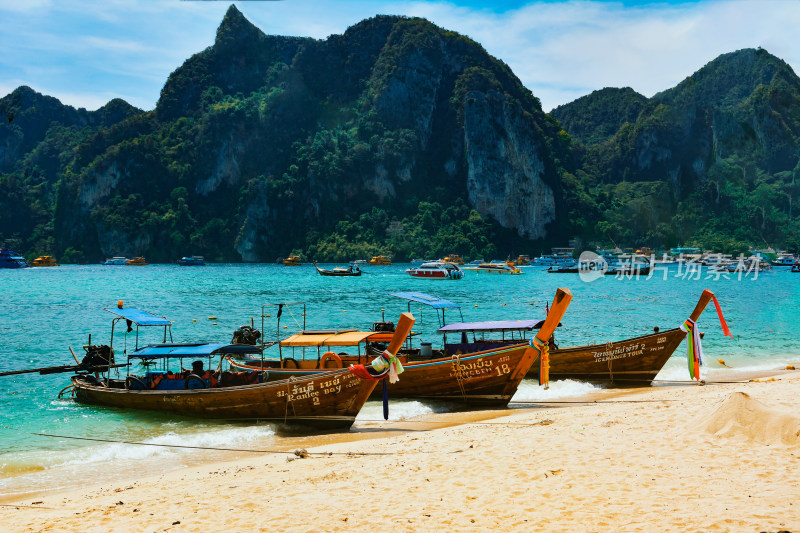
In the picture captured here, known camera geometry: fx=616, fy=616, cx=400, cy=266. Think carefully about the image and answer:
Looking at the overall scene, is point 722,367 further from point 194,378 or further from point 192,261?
point 192,261

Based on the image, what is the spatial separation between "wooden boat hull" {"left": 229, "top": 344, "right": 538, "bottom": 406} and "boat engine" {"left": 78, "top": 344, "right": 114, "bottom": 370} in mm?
6889

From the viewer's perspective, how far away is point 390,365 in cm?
1215

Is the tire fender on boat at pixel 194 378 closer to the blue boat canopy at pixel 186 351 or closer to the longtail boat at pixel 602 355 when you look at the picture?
the blue boat canopy at pixel 186 351

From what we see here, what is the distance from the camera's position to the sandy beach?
695 cm

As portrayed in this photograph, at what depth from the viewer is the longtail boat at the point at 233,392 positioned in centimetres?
1380

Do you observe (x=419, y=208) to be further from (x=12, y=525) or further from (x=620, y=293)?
(x=12, y=525)

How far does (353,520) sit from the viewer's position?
7.36 meters

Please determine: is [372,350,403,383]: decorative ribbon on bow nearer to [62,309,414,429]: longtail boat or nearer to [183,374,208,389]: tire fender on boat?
[62,309,414,429]: longtail boat

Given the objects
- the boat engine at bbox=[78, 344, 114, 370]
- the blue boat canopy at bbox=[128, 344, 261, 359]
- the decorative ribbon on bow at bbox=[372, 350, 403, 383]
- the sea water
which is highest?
the decorative ribbon on bow at bbox=[372, 350, 403, 383]

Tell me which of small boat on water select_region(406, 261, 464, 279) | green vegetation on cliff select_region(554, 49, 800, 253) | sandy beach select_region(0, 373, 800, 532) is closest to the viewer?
sandy beach select_region(0, 373, 800, 532)

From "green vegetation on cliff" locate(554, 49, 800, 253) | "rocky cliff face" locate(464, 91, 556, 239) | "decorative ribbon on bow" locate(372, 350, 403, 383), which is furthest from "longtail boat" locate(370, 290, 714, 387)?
"green vegetation on cliff" locate(554, 49, 800, 253)

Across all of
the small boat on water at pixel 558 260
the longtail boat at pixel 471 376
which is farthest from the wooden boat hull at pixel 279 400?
the small boat on water at pixel 558 260

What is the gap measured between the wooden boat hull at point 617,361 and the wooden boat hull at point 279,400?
870 centimetres

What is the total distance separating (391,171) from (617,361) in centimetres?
14599
